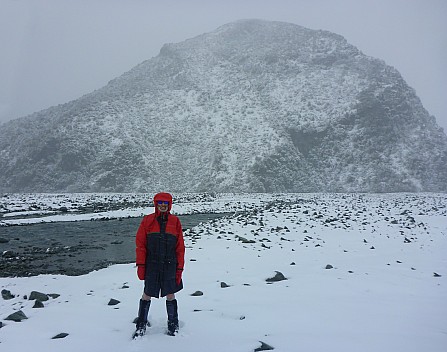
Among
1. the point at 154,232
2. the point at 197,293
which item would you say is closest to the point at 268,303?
the point at 197,293

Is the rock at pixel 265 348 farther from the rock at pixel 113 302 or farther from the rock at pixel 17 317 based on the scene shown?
the rock at pixel 17 317

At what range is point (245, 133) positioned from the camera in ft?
240

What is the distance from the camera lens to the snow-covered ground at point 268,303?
5.19 meters

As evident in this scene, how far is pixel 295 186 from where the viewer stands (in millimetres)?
65188

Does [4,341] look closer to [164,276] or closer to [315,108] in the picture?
[164,276]

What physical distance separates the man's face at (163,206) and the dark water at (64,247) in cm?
685

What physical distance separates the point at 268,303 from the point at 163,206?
11.2ft

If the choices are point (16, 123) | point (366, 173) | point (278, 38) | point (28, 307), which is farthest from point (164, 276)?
point (278, 38)

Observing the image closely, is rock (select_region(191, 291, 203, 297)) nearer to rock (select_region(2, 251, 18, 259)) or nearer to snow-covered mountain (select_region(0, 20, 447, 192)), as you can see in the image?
rock (select_region(2, 251, 18, 259))

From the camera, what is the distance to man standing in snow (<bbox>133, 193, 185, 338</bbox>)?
5.59 meters

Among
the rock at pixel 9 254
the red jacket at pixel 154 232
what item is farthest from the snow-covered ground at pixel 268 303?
the rock at pixel 9 254

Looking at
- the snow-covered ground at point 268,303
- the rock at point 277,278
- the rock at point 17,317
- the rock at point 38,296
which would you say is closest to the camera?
the snow-covered ground at point 268,303

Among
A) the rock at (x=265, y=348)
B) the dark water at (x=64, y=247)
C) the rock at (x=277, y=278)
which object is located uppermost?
the rock at (x=265, y=348)

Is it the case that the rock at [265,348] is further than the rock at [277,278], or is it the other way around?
the rock at [277,278]
